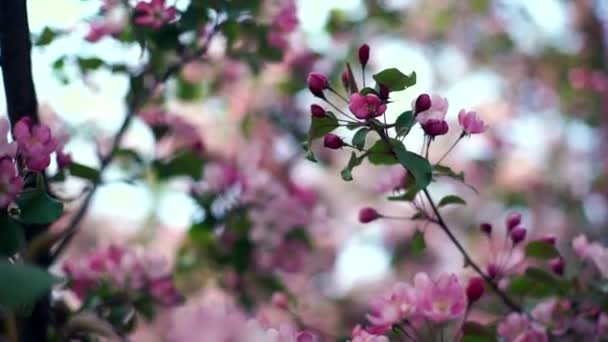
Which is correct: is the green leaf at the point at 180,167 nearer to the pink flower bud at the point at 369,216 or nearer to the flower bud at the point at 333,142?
the pink flower bud at the point at 369,216

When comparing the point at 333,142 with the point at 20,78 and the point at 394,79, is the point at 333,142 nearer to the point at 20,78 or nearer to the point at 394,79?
the point at 394,79

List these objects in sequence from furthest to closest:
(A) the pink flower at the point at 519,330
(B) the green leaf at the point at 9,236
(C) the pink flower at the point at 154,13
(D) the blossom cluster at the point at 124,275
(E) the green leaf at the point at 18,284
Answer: (D) the blossom cluster at the point at 124,275 → (C) the pink flower at the point at 154,13 → (A) the pink flower at the point at 519,330 → (B) the green leaf at the point at 9,236 → (E) the green leaf at the point at 18,284

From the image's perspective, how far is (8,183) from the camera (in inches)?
32.9

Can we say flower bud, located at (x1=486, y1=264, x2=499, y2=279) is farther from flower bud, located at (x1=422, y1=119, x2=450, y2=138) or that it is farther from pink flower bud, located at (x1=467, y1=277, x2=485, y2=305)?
flower bud, located at (x1=422, y1=119, x2=450, y2=138)

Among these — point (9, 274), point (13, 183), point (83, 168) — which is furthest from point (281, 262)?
point (9, 274)

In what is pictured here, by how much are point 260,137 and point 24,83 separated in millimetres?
1856

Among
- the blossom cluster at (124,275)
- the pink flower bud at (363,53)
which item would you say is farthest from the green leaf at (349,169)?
the blossom cluster at (124,275)

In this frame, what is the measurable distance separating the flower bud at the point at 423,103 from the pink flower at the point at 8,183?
0.40 metres

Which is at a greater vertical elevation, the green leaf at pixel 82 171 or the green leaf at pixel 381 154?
the green leaf at pixel 381 154

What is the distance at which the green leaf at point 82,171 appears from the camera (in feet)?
3.68

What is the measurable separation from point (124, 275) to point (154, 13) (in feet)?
1.31

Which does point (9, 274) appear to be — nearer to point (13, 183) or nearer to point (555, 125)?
point (13, 183)

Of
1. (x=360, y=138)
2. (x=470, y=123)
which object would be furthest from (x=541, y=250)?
(x=360, y=138)

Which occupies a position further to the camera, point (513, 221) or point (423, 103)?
point (513, 221)
